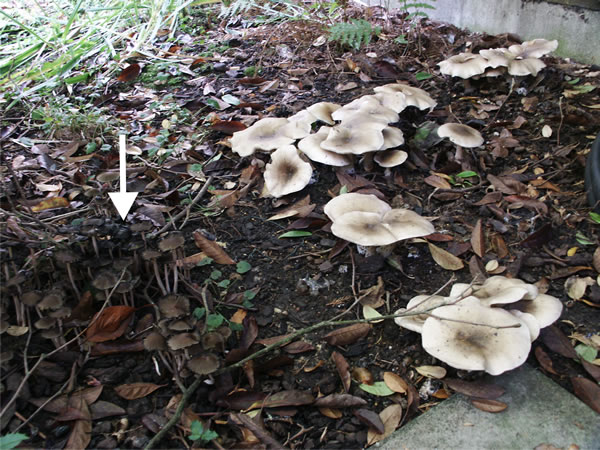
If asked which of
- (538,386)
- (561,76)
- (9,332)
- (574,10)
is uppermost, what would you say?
(574,10)

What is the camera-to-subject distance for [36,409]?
192 centimetres

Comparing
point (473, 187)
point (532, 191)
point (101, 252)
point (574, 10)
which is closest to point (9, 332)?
point (101, 252)

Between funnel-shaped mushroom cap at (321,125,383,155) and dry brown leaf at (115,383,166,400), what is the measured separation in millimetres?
1735

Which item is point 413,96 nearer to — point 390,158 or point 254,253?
point 390,158

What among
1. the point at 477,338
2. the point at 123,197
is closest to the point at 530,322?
the point at 477,338

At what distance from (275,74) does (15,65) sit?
2692mm

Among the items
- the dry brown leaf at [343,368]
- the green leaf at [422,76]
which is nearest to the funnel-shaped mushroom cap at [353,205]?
the dry brown leaf at [343,368]

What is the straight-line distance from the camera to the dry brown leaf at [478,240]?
2644mm

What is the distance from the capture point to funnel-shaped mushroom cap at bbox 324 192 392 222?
101 inches

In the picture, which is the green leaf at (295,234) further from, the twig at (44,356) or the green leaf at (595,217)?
the green leaf at (595,217)

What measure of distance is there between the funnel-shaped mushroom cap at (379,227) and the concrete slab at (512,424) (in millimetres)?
783

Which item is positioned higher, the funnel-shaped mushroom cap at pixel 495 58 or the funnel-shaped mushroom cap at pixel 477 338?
the funnel-shaped mushroom cap at pixel 495 58

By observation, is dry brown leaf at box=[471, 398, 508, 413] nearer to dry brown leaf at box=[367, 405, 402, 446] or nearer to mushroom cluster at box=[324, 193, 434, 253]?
dry brown leaf at box=[367, 405, 402, 446]

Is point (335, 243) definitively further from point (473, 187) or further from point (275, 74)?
point (275, 74)
